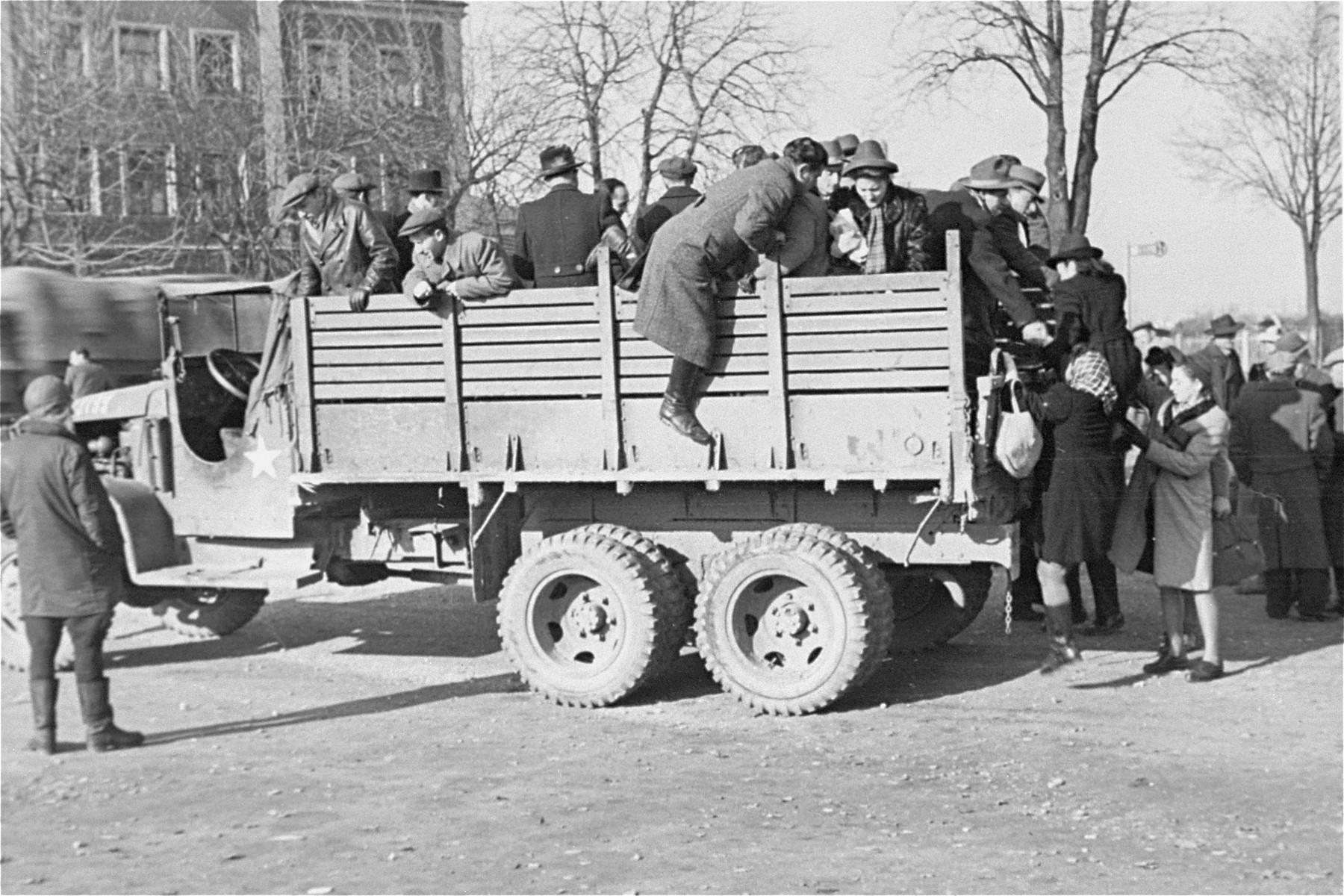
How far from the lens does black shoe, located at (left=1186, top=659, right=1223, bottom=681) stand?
27.3 feet

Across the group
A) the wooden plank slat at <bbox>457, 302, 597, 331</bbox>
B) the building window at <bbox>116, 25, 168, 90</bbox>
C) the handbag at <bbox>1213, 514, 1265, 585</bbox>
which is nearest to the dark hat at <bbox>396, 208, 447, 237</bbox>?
A: the wooden plank slat at <bbox>457, 302, 597, 331</bbox>

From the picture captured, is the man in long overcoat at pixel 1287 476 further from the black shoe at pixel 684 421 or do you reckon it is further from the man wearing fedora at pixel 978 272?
the black shoe at pixel 684 421

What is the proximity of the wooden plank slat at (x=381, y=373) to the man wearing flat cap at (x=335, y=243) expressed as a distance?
0.50 meters

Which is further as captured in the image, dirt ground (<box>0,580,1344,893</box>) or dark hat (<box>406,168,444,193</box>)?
dark hat (<box>406,168,444,193</box>)

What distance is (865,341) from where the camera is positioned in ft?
24.3

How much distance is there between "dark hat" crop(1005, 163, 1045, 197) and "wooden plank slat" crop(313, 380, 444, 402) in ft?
9.54

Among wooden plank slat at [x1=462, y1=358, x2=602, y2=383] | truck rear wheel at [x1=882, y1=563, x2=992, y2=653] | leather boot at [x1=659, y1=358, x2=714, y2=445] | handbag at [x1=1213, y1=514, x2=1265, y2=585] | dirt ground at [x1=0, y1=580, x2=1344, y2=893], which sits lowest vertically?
dirt ground at [x1=0, y1=580, x2=1344, y2=893]

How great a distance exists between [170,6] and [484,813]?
9589mm

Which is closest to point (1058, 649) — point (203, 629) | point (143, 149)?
point (203, 629)

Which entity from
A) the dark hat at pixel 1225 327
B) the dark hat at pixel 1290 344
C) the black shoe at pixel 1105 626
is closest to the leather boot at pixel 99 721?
the black shoe at pixel 1105 626

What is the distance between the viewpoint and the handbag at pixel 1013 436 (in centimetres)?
740

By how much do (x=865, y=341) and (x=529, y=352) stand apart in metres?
1.55

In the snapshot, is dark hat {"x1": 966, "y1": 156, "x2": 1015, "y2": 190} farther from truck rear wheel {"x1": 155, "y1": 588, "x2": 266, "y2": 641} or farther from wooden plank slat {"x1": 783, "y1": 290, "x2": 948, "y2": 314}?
truck rear wheel {"x1": 155, "y1": 588, "x2": 266, "y2": 641}

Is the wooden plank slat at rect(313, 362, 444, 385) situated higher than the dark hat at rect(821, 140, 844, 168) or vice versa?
the dark hat at rect(821, 140, 844, 168)
